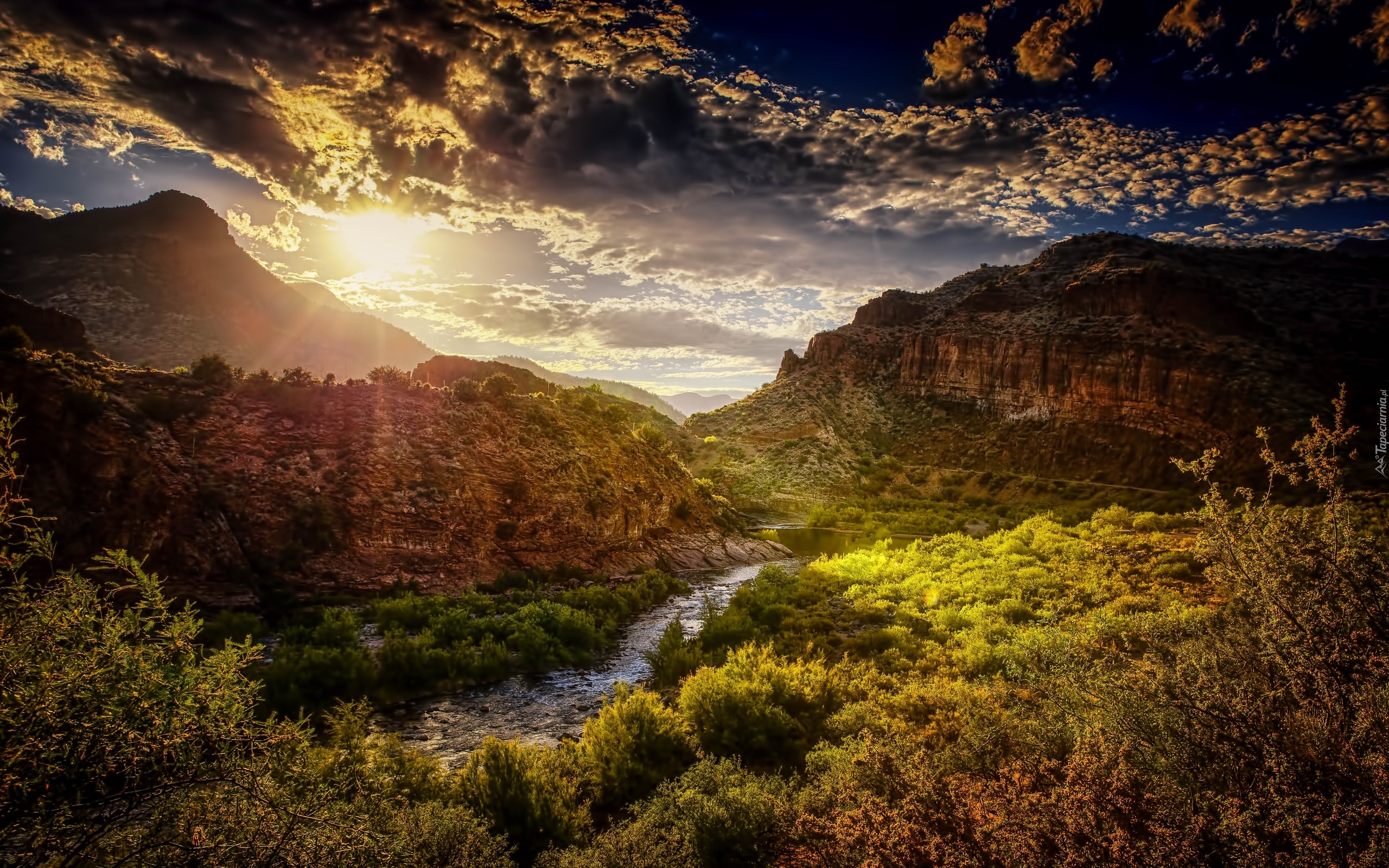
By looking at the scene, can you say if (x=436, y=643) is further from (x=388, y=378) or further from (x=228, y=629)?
(x=388, y=378)

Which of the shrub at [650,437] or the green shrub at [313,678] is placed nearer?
the green shrub at [313,678]

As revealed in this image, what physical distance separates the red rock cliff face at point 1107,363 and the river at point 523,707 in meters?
53.6

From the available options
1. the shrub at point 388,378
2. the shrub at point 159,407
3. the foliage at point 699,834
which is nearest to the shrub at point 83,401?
the shrub at point 159,407

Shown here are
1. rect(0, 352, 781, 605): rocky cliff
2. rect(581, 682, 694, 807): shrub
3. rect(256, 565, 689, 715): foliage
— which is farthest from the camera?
rect(0, 352, 781, 605): rocky cliff

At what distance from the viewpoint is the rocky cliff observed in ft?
55.2

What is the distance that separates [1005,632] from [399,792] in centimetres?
1198

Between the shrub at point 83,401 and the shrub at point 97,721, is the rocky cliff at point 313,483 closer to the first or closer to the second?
the shrub at point 83,401

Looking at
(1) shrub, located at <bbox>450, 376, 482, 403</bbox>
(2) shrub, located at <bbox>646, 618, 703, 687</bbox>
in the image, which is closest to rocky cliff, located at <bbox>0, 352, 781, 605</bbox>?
(1) shrub, located at <bbox>450, 376, 482, 403</bbox>

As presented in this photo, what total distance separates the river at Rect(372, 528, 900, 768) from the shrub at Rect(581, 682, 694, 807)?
2.55 meters

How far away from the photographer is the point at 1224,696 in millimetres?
4617

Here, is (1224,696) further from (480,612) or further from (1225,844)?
(480,612)

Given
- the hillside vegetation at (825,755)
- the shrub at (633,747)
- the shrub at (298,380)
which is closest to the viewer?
the hillside vegetation at (825,755)

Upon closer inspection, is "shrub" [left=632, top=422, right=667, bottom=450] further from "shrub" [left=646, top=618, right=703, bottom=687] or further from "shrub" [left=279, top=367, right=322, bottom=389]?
"shrub" [left=646, top=618, right=703, bottom=687]

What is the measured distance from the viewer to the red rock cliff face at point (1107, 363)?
50.5 metres
